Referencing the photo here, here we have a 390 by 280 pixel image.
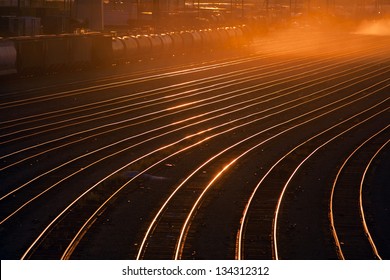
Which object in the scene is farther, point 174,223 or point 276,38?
point 276,38

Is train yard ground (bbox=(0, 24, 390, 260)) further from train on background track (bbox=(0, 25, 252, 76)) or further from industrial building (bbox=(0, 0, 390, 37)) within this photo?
industrial building (bbox=(0, 0, 390, 37))

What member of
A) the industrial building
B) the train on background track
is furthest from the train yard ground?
the industrial building

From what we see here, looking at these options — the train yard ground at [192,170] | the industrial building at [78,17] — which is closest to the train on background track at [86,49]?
the train yard ground at [192,170]

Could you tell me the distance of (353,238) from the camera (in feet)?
49.6

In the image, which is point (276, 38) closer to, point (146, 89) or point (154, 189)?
point (146, 89)

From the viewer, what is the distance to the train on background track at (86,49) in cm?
4038

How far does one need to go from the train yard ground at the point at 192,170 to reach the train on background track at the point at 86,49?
3.46ft

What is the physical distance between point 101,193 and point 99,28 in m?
44.5

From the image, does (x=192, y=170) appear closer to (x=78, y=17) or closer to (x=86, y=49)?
(x=86, y=49)

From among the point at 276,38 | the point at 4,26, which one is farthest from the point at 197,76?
the point at 276,38

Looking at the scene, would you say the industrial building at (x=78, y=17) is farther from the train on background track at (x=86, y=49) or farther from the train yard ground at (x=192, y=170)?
the train yard ground at (x=192, y=170)

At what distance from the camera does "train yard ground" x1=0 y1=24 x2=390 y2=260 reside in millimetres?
14703

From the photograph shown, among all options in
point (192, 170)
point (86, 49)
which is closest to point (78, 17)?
point (86, 49)
